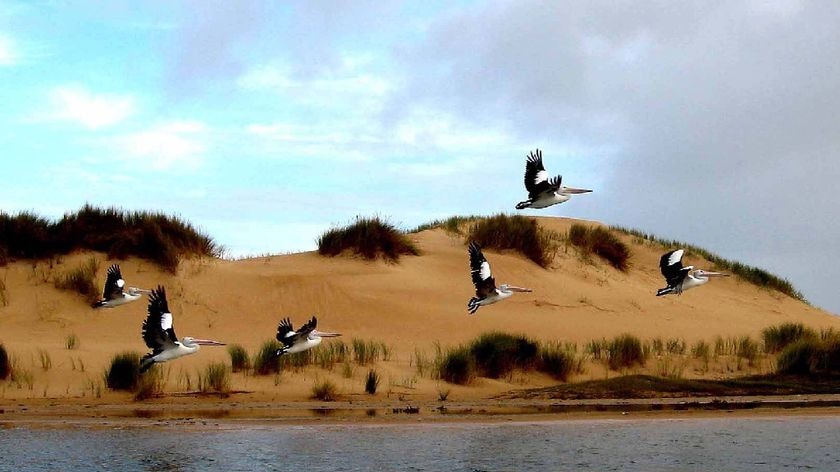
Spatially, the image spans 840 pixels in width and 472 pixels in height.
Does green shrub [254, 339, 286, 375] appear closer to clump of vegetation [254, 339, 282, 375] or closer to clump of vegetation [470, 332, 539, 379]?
clump of vegetation [254, 339, 282, 375]

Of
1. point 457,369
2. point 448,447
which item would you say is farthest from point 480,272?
point 448,447

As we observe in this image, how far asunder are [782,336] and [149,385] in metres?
12.4

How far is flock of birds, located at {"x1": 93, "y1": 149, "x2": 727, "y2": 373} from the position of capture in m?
16.7

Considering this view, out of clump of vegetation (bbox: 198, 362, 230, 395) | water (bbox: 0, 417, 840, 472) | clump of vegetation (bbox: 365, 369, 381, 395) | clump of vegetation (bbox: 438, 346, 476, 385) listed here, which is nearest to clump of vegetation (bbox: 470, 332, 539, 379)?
clump of vegetation (bbox: 438, 346, 476, 385)

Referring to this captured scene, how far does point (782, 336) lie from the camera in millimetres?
24766

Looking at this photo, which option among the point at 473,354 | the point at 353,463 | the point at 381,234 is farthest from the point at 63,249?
the point at 353,463

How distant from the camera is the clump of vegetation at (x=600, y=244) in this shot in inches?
1275

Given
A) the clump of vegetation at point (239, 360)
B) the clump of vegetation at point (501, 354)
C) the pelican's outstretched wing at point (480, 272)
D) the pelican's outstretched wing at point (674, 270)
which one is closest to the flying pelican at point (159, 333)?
the clump of vegetation at point (239, 360)

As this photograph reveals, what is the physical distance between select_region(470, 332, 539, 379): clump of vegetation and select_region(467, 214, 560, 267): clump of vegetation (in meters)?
9.67

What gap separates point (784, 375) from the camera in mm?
20859

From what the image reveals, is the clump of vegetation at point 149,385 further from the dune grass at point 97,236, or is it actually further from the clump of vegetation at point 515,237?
the clump of vegetation at point 515,237

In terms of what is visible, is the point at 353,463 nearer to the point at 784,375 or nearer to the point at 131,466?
the point at 131,466

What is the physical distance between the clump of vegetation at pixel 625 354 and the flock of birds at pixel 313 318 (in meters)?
1.64

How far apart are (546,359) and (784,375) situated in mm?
3796
